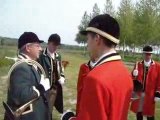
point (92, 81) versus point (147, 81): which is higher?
point (92, 81)

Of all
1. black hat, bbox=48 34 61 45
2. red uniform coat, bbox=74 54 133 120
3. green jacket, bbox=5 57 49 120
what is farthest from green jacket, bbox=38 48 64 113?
red uniform coat, bbox=74 54 133 120

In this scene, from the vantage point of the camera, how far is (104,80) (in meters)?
3.16

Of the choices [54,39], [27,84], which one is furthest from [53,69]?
[27,84]

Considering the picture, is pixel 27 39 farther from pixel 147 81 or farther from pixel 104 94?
pixel 147 81

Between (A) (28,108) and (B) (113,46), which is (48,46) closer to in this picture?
(A) (28,108)

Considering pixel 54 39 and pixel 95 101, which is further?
pixel 54 39

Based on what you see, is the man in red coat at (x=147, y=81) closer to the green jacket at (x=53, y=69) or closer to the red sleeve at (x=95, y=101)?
the green jacket at (x=53, y=69)

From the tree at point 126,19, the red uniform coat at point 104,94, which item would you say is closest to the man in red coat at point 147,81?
the red uniform coat at point 104,94

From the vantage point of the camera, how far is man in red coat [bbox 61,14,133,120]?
10.3 feet

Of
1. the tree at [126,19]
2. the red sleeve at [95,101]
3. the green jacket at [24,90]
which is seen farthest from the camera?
the tree at [126,19]

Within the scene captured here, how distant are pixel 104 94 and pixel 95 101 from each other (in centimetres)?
9

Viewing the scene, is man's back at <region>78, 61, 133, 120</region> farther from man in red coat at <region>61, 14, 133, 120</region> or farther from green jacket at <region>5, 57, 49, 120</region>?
green jacket at <region>5, 57, 49, 120</region>

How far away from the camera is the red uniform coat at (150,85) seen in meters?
9.20

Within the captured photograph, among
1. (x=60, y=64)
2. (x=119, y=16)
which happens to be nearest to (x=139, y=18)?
(x=119, y=16)
